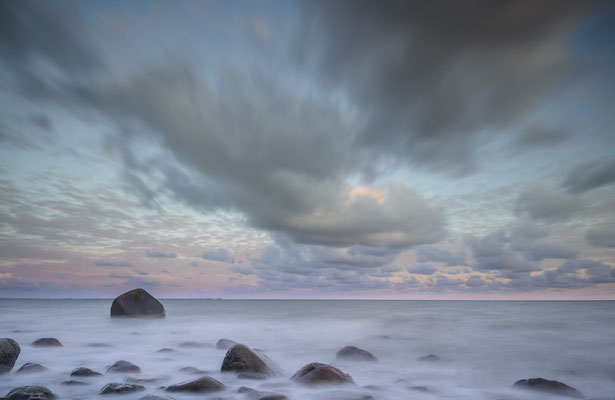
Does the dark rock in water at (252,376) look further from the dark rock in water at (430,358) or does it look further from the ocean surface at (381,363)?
the dark rock in water at (430,358)

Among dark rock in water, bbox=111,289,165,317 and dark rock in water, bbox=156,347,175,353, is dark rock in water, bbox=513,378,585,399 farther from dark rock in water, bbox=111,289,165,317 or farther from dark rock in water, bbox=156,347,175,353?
dark rock in water, bbox=111,289,165,317

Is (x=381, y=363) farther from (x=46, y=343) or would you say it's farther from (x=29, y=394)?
(x=46, y=343)

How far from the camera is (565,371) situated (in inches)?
395

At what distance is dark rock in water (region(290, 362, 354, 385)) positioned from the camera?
6629 mm

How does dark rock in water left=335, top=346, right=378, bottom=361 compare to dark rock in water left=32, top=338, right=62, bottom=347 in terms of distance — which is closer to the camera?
dark rock in water left=335, top=346, right=378, bottom=361

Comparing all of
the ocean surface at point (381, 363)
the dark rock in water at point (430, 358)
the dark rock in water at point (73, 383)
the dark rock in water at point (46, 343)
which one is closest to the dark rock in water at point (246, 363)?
the ocean surface at point (381, 363)

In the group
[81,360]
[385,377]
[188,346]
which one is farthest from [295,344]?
[81,360]

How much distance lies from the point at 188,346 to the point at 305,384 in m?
7.76

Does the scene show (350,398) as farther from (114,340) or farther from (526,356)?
(114,340)

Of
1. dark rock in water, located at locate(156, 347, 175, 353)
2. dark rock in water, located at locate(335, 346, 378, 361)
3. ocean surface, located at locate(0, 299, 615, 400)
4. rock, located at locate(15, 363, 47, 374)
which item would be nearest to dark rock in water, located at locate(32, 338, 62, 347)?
ocean surface, located at locate(0, 299, 615, 400)

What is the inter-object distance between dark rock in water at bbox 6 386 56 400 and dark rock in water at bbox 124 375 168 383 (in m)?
1.85

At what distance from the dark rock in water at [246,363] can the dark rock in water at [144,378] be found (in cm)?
149

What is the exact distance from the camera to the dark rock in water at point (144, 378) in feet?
22.8

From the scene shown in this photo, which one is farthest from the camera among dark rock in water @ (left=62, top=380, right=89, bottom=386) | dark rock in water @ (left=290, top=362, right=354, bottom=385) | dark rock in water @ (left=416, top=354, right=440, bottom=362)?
dark rock in water @ (left=416, top=354, right=440, bottom=362)
